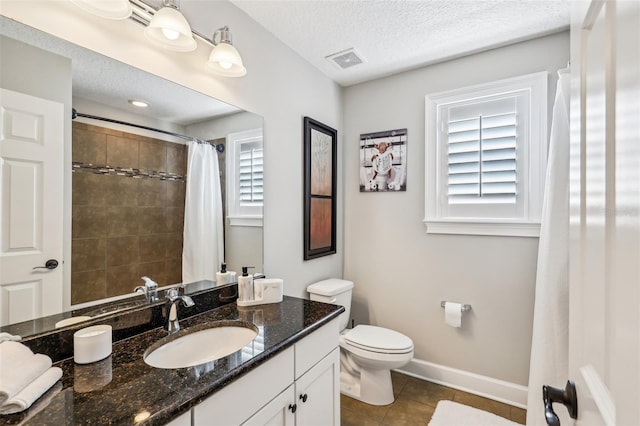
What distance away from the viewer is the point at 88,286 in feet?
3.76

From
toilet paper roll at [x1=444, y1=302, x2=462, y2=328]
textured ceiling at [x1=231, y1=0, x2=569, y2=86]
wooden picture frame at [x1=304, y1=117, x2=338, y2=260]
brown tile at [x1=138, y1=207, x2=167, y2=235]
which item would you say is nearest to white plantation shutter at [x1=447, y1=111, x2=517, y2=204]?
textured ceiling at [x1=231, y1=0, x2=569, y2=86]

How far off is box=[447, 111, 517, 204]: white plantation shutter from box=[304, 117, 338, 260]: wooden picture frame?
3.09 ft

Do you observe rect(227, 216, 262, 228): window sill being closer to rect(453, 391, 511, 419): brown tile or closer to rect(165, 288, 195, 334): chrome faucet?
rect(165, 288, 195, 334): chrome faucet

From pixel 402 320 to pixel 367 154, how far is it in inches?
56.9

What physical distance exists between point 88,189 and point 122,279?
1.26 feet

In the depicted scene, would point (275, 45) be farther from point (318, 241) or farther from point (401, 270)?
point (401, 270)

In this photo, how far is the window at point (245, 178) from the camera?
1764 mm

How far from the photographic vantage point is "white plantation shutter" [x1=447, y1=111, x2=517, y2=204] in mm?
2117

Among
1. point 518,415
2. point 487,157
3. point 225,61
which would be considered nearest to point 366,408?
point 518,415

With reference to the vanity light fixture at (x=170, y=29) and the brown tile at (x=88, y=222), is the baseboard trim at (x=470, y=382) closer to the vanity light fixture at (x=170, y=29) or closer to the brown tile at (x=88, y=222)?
the brown tile at (x=88, y=222)

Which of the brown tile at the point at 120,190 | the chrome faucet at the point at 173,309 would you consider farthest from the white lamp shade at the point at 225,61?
the chrome faucet at the point at 173,309

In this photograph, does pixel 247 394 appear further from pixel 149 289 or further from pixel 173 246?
pixel 173 246

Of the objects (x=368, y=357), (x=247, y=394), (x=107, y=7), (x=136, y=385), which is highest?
(x=107, y=7)

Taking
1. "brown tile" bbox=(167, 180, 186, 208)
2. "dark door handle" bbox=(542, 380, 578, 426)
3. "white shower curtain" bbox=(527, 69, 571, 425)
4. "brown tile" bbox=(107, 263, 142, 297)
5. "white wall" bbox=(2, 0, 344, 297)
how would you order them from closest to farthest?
"dark door handle" bbox=(542, 380, 578, 426), "white wall" bbox=(2, 0, 344, 297), "brown tile" bbox=(107, 263, 142, 297), "brown tile" bbox=(167, 180, 186, 208), "white shower curtain" bbox=(527, 69, 571, 425)
